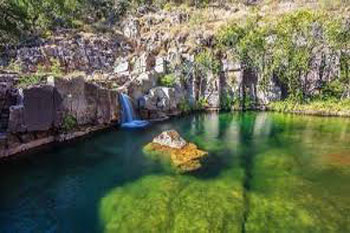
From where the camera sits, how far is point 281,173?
30031mm

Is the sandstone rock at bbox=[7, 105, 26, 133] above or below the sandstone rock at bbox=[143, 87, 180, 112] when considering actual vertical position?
below

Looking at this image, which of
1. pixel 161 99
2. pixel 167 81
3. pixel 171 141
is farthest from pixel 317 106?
pixel 171 141

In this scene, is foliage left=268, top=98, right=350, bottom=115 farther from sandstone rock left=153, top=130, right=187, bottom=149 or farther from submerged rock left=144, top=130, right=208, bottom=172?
sandstone rock left=153, top=130, right=187, bottom=149

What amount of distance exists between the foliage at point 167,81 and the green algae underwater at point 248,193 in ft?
64.5

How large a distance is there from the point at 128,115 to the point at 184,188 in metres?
25.3

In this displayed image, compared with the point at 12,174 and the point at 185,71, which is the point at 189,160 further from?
the point at 185,71

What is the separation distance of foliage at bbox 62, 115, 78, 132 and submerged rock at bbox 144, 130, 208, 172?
937cm

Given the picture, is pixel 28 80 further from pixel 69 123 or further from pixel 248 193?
pixel 248 193

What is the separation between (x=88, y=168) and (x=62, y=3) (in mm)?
52024

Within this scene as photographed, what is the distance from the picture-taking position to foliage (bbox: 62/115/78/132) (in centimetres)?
4033

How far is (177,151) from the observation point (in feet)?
116

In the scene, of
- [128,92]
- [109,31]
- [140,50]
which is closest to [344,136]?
[128,92]

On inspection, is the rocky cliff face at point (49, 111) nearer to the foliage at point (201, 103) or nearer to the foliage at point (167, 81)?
the foliage at point (167, 81)

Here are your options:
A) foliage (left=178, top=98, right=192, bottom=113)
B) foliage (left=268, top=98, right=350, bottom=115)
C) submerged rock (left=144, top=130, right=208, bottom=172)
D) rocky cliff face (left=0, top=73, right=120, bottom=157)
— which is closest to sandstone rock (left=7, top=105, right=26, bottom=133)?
rocky cliff face (left=0, top=73, right=120, bottom=157)
